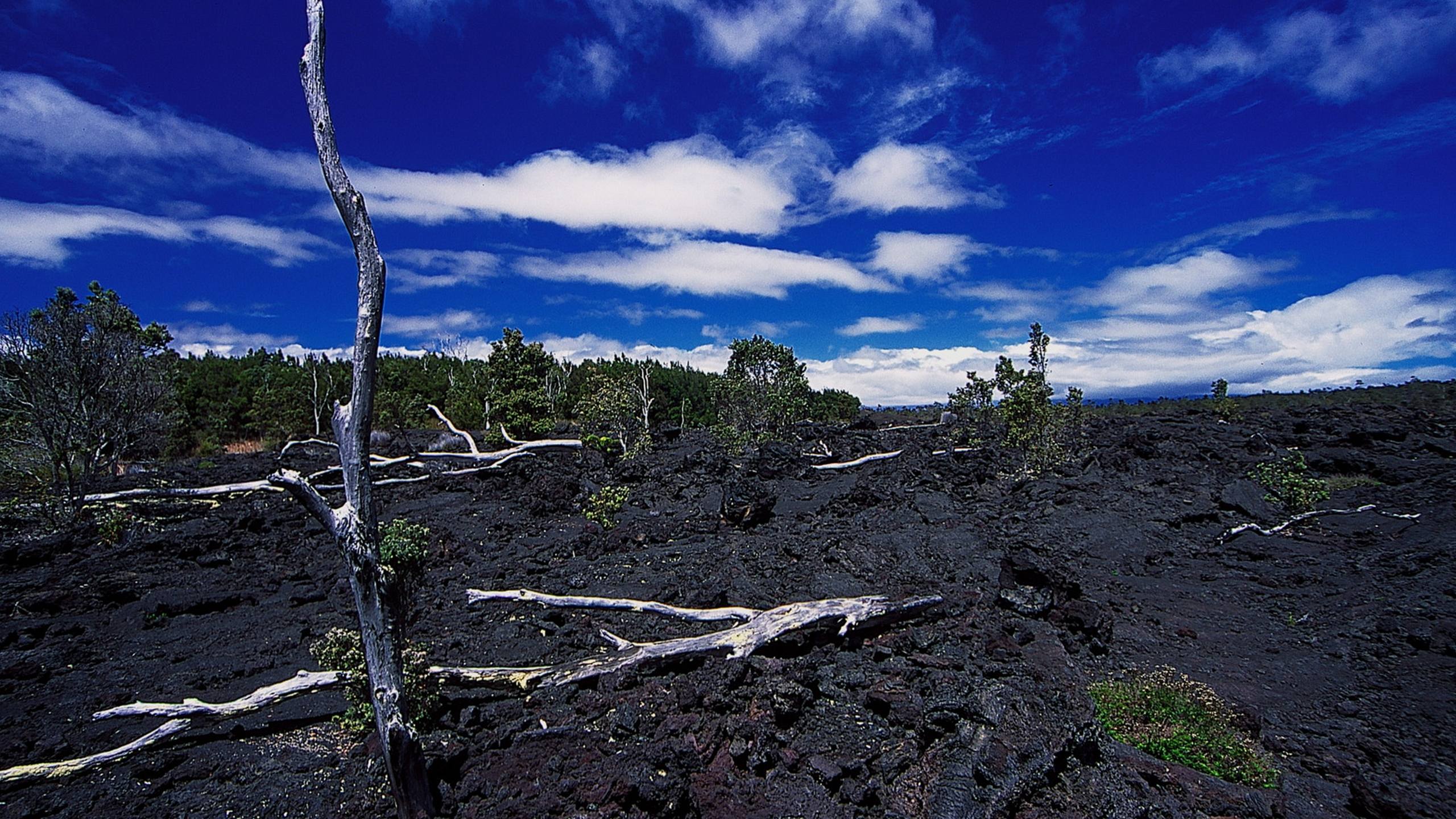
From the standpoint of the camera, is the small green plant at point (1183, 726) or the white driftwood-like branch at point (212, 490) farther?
the white driftwood-like branch at point (212, 490)

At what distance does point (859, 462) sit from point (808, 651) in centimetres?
1508

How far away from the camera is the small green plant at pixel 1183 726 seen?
575 cm

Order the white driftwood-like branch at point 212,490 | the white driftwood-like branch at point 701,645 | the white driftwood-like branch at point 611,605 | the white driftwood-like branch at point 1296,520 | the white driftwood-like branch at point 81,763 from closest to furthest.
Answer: the white driftwood-like branch at point 81,763, the white driftwood-like branch at point 212,490, the white driftwood-like branch at point 701,645, the white driftwood-like branch at point 611,605, the white driftwood-like branch at point 1296,520

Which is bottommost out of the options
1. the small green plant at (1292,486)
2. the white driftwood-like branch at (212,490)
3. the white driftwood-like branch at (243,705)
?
the white driftwood-like branch at (243,705)

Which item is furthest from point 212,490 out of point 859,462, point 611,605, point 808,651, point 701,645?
point 859,462

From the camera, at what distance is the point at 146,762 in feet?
18.4

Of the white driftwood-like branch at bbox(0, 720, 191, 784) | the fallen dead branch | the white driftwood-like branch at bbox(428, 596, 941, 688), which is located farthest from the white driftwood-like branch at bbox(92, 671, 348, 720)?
the white driftwood-like branch at bbox(428, 596, 941, 688)

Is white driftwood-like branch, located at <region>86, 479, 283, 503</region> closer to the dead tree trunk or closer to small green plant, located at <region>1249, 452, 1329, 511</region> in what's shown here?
the dead tree trunk

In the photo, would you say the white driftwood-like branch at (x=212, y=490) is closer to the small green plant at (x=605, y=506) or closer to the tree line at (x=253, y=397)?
the tree line at (x=253, y=397)

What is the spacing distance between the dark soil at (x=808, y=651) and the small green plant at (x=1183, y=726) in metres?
0.27

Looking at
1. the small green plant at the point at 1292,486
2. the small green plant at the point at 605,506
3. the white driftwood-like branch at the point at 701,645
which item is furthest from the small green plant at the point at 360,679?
the small green plant at the point at 1292,486

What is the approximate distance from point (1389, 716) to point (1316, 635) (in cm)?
231

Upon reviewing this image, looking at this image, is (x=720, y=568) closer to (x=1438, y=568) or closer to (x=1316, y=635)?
(x=1316, y=635)

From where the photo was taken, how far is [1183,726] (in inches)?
245
